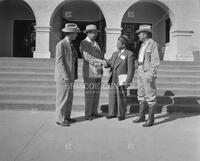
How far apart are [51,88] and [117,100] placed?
2.46 m

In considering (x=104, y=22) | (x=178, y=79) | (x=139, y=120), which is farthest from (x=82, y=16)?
(x=139, y=120)

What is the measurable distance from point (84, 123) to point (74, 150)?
180 centimetres

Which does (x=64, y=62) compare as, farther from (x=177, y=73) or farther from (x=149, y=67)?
(x=177, y=73)

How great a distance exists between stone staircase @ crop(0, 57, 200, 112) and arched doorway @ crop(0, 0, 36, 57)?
A: 224 inches

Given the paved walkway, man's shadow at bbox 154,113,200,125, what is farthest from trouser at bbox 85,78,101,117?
man's shadow at bbox 154,113,200,125

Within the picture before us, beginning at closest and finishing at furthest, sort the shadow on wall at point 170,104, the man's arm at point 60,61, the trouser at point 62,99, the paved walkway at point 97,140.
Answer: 1. the paved walkway at point 97,140
2. the man's arm at point 60,61
3. the trouser at point 62,99
4. the shadow on wall at point 170,104

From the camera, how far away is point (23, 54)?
16266 millimetres

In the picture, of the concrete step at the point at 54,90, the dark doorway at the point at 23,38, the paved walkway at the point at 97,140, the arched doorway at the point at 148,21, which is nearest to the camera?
the paved walkway at the point at 97,140

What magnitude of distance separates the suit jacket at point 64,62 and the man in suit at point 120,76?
87cm

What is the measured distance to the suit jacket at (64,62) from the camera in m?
6.05

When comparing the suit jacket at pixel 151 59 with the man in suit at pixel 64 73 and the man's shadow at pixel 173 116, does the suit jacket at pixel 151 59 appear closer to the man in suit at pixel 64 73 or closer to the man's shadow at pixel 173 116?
the man's shadow at pixel 173 116

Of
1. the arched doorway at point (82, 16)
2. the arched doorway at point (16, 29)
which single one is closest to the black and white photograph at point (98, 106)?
the arched doorway at point (82, 16)

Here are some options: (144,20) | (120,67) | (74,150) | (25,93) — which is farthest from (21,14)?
(74,150)

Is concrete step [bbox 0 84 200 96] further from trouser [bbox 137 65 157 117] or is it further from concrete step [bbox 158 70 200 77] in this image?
trouser [bbox 137 65 157 117]
